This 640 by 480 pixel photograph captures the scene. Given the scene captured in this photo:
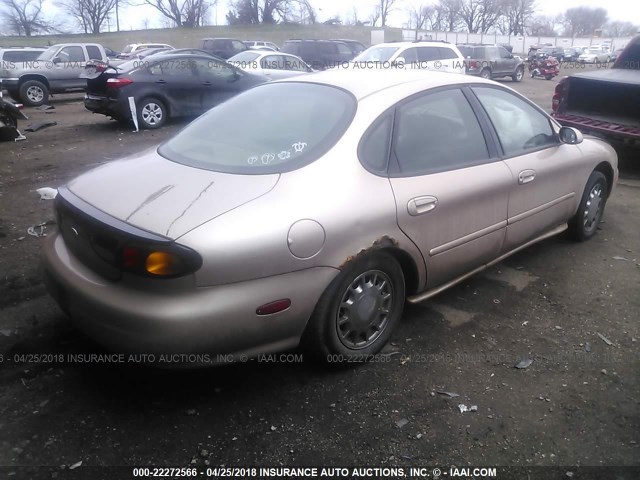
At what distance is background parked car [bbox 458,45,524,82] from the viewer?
23656mm

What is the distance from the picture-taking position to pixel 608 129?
22.8ft

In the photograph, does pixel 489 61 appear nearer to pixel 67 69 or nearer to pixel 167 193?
pixel 67 69

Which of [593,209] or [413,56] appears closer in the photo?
[593,209]

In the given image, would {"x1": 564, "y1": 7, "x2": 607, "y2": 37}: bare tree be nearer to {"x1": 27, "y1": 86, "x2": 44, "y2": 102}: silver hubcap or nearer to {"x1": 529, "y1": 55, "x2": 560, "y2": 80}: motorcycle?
{"x1": 529, "y1": 55, "x2": 560, "y2": 80}: motorcycle

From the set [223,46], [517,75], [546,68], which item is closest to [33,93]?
[223,46]

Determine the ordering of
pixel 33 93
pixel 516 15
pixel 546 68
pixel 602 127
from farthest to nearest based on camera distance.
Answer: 1. pixel 516 15
2. pixel 546 68
3. pixel 33 93
4. pixel 602 127

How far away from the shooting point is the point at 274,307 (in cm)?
242

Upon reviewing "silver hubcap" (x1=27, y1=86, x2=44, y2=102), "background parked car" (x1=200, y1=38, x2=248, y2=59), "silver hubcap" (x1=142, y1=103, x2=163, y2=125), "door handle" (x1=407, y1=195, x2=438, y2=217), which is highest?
"background parked car" (x1=200, y1=38, x2=248, y2=59)

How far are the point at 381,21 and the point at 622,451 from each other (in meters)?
86.4

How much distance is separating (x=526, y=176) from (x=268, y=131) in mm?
1878

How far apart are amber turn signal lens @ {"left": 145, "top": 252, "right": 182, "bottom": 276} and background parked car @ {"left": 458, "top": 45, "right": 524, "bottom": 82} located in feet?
76.7

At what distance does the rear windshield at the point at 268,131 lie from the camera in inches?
110

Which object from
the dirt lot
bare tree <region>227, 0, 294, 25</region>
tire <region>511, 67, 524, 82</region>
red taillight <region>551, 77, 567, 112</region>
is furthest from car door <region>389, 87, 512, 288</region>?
bare tree <region>227, 0, 294, 25</region>

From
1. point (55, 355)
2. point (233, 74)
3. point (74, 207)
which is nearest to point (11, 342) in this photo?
point (55, 355)
